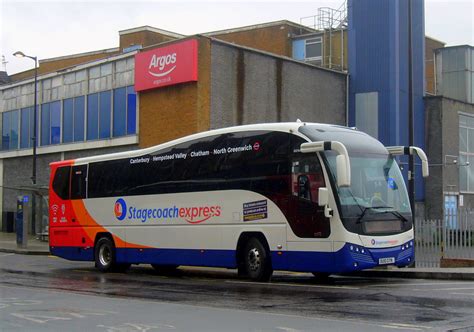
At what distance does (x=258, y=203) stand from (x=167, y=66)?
19596 mm

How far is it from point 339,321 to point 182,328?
2.22m

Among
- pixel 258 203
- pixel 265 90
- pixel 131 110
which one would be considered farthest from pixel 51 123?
pixel 258 203

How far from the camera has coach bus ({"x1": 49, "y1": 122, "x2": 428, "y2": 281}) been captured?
1498 cm

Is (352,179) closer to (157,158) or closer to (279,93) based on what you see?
(157,158)

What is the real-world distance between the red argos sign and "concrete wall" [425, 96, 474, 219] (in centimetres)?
1940

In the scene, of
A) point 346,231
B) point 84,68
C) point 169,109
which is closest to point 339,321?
point 346,231

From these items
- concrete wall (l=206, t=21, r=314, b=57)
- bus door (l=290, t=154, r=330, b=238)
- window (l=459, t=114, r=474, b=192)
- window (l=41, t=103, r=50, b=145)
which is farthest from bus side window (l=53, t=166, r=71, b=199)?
window (l=459, t=114, r=474, b=192)

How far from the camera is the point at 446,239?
2206cm

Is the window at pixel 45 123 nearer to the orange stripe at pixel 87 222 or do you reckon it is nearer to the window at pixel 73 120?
the window at pixel 73 120

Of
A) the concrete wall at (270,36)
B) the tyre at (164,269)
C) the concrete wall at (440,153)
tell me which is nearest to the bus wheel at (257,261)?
the tyre at (164,269)

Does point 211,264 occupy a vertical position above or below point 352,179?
below

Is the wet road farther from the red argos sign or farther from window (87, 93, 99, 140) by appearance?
window (87, 93, 99, 140)

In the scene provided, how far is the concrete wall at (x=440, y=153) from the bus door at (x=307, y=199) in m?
31.1

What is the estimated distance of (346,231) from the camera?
14727mm
